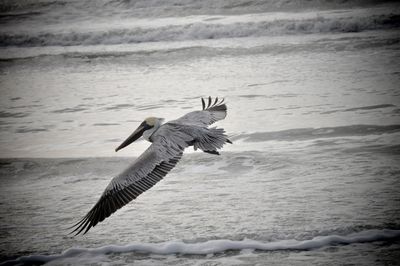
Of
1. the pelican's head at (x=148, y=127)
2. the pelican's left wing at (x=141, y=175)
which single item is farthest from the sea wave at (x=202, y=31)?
the pelican's left wing at (x=141, y=175)

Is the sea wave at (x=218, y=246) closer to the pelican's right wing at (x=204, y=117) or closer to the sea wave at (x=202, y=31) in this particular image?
the pelican's right wing at (x=204, y=117)

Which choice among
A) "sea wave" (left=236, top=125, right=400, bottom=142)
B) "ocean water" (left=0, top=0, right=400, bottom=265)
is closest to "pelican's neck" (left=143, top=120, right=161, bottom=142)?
"ocean water" (left=0, top=0, right=400, bottom=265)

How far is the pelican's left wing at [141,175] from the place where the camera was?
13.6ft

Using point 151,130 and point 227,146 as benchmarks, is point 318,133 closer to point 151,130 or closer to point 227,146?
point 227,146

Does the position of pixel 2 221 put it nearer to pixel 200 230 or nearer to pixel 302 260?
pixel 200 230

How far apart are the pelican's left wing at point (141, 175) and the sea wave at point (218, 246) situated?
0.21 metres

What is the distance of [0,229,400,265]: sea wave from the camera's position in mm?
3768

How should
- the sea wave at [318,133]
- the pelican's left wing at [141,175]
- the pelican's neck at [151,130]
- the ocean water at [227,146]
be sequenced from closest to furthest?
the ocean water at [227,146], the pelican's left wing at [141,175], the pelican's neck at [151,130], the sea wave at [318,133]

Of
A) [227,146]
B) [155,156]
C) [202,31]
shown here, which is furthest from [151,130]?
[202,31]

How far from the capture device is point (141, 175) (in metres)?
4.41

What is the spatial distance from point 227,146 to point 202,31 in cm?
820

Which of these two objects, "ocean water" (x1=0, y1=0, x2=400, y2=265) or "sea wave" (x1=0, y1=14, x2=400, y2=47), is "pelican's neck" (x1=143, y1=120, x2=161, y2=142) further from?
"sea wave" (x1=0, y1=14, x2=400, y2=47)

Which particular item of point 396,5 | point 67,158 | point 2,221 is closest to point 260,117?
point 67,158

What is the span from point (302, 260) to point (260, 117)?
11.4 ft
